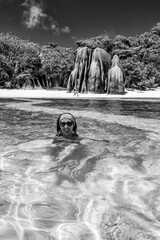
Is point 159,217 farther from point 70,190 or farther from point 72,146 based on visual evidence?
point 72,146

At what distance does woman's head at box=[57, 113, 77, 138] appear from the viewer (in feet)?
17.2

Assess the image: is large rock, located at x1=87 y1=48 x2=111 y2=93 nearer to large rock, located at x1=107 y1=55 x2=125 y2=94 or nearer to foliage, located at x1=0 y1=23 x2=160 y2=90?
large rock, located at x1=107 y1=55 x2=125 y2=94

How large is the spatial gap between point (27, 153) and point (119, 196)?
2627mm

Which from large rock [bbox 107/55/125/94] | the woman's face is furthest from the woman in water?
large rock [bbox 107/55/125/94]

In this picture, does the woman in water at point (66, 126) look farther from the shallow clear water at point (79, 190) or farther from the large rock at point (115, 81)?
the large rock at point (115, 81)

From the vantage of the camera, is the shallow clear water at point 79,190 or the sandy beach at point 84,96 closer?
the shallow clear water at point 79,190

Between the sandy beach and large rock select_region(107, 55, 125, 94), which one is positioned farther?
large rock select_region(107, 55, 125, 94)

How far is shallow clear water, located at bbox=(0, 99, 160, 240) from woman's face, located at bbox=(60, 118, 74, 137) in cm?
27

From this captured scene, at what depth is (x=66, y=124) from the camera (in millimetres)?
5332

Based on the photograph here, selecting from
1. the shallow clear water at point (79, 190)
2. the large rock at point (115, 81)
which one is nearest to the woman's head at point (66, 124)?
the shallow clear water at point (79, 190)

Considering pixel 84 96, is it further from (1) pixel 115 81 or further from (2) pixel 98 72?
(2) pixel 98 72

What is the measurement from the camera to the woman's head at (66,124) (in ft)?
17.2

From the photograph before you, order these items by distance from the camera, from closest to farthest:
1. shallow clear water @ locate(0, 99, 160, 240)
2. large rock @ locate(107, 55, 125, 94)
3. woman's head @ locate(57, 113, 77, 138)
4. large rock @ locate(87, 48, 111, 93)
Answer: shallow clear water @ locate(0, 99, 160, 240)
woman's head @ locate(57, 113, 77, 138)
large rock @ locate(107, 55, 125, 94)
large rock @ locate(87, 48, 111, 93)

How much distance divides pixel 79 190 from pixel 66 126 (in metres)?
2.28
